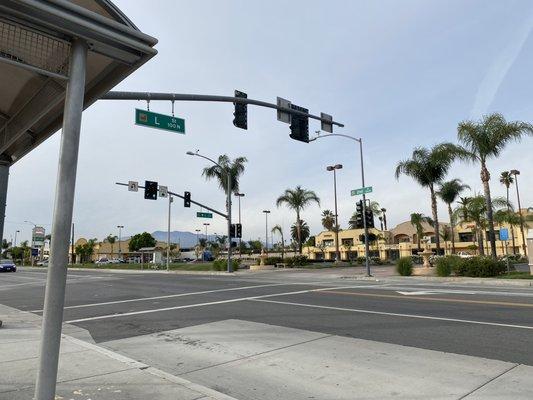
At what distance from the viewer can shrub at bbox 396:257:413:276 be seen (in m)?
28.1

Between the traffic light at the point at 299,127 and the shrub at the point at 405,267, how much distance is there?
1512cm

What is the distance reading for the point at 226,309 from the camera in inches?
517

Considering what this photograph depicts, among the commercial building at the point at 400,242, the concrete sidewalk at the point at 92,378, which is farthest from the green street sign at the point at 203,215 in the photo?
the commercial building at the point at 400,242

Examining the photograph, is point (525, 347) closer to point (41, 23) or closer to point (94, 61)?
point (94, 61)

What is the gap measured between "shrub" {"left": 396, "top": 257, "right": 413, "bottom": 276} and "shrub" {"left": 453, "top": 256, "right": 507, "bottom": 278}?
315 centimetres

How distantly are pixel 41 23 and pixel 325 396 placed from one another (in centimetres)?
485

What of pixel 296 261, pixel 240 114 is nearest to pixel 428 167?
pixel 296 261

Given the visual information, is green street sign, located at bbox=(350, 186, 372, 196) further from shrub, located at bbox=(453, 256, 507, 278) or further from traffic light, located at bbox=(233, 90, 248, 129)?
traffic light, located at bbox=(233, 90, 248, 129)

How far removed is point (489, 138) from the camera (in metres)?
26.7

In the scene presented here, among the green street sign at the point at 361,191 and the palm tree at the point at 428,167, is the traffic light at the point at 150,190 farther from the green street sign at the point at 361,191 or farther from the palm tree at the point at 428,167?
the palm tree at the point at 428,167

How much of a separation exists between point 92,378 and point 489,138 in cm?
2674

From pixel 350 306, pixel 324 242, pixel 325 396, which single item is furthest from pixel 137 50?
pixel 324 242

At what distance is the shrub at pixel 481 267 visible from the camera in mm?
24547

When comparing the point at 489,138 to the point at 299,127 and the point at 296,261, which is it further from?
the point at 296,261
